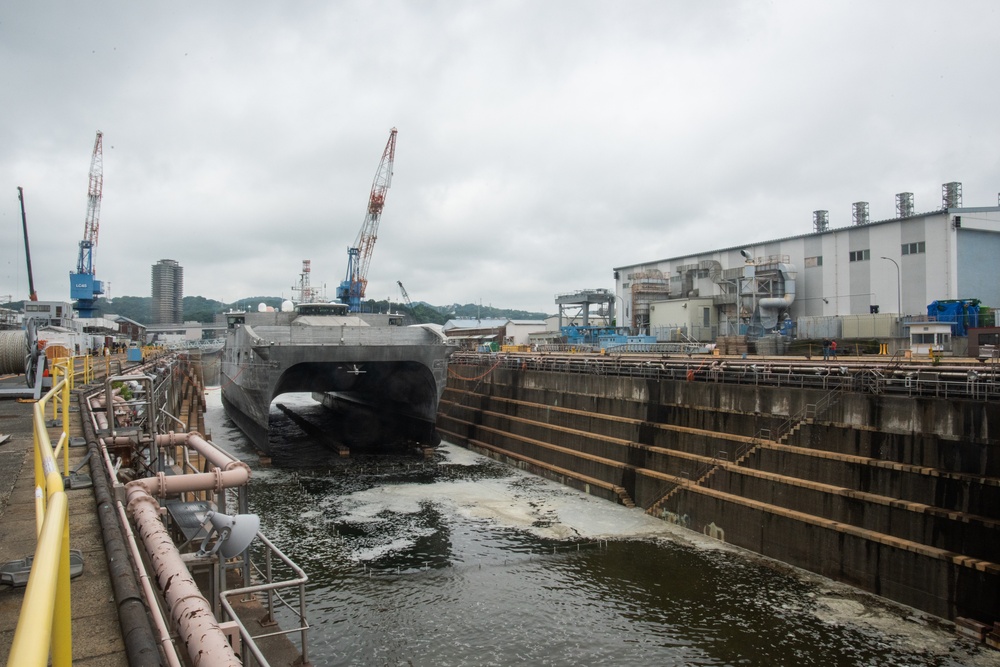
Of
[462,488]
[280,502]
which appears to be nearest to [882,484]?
[462,488]

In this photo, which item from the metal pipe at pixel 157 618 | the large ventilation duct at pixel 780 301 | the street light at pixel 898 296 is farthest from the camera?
the large ventilation duct at pixel 780 301

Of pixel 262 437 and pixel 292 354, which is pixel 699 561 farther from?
pixel 262 437

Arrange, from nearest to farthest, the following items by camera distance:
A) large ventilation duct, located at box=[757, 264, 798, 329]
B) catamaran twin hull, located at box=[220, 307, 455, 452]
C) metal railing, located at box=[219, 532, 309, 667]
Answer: metal railing, located at box=[219, 532, 309, 667]
catamaran twin hull, located at box=[220, 307, 455, 452]
large ventilation duct, located at box=[757, 264, 798, 329]

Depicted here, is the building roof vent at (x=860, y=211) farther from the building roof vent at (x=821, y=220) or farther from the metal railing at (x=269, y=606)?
the metal railing at (x=269, y=606)

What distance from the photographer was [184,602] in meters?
4.77

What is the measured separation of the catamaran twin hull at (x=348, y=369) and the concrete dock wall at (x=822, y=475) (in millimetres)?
8576

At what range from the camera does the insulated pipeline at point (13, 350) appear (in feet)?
68.1

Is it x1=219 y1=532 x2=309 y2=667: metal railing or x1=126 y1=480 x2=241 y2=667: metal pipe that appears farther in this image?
x1=219 y1=532 x2=309 y2=667: metal railing

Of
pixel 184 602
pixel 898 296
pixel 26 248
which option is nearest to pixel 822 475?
pixel 184 602

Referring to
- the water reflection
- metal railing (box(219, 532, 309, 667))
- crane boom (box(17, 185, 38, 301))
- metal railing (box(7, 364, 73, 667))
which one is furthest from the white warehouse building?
crane boom (box(17, 185, 38, 301))

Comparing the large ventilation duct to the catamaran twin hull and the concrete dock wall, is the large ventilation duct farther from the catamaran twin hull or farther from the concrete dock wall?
the catamaran twin hull

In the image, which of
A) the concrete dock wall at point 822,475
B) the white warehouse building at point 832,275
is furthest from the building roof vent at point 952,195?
the concrete dock wall at point 822,475

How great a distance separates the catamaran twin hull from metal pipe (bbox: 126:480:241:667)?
22.5 m

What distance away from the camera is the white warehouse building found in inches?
1373
